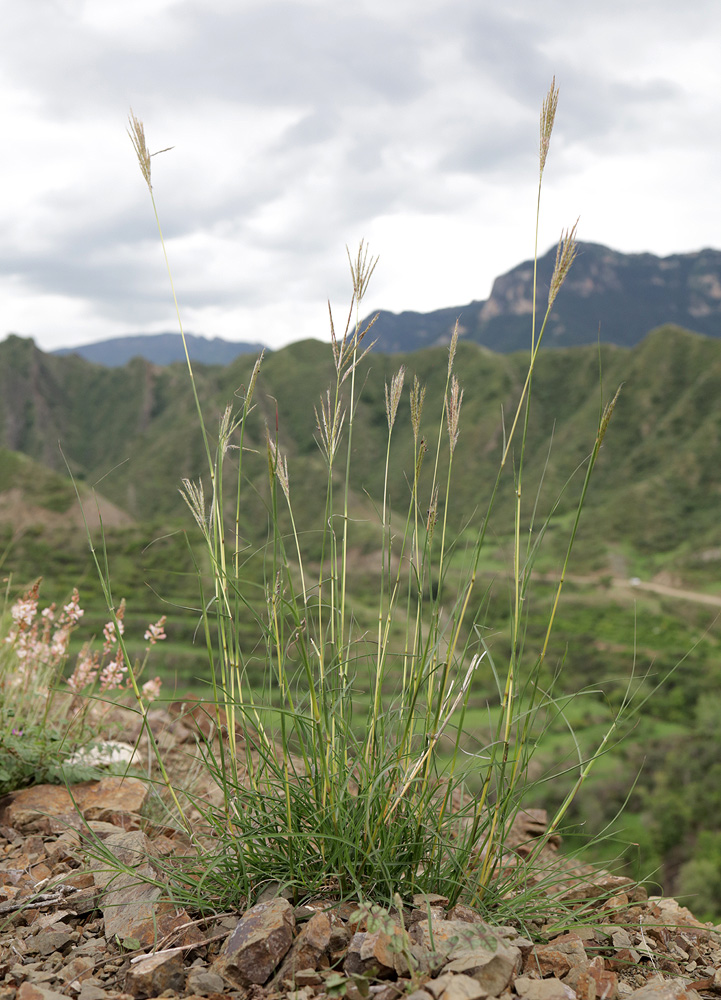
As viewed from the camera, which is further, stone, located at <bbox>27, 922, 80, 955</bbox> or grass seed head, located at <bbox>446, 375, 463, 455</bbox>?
stone, located at <bbox>27, 922, 80, 955</bbox>

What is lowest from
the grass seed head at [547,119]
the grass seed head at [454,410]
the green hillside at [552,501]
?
the green hillside at [552,501]

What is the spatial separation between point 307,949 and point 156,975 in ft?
1.15

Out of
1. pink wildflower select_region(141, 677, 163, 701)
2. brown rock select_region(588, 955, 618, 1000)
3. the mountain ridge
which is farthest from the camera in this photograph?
the mountain ridge

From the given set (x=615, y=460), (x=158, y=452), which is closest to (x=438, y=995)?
(x=615, y=460)

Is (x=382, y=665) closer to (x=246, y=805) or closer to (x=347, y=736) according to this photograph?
(x=347, y=736)

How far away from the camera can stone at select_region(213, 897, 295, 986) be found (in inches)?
64.6

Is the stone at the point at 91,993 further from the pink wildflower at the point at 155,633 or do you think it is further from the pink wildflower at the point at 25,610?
the pink wildflower at the point at 25,610

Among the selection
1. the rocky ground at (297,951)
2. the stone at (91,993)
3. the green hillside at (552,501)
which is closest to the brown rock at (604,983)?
the rocky ground at (297,951)

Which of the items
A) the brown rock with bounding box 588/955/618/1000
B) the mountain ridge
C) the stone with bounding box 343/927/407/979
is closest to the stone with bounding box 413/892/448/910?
the stone with bounding box 343/927/407/979

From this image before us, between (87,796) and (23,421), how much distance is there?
443 ft

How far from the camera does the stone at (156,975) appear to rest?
1.63m

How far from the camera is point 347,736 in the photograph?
6.25 feet

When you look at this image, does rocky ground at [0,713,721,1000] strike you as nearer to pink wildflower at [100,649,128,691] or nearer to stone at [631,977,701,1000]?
stone at [631,977,701,1000]

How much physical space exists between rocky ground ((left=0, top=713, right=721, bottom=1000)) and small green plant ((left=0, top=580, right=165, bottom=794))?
0.85 meters
